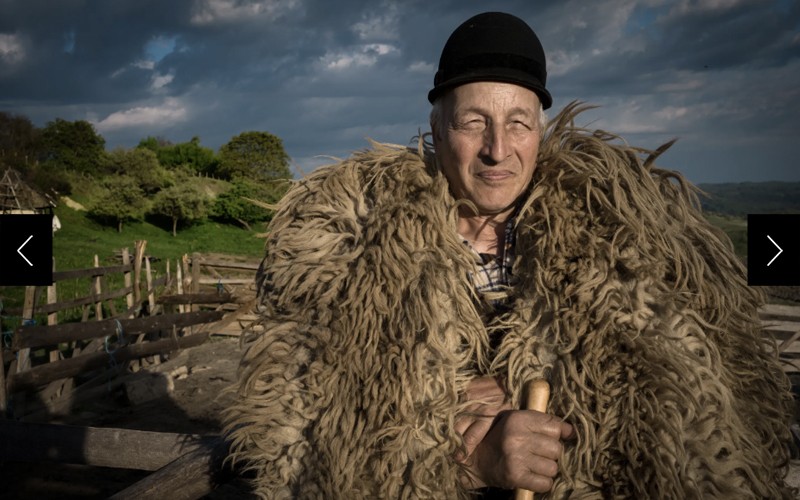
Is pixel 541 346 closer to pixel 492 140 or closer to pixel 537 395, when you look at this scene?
pixel 537 395

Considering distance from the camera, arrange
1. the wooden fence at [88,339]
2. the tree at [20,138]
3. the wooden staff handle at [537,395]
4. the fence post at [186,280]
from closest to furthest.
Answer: the wooden staff handle at [537,395], the wooden fence at [88,339], the fence post at [186,280], the tree at [20,138]

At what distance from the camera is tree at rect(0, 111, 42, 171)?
3809cm

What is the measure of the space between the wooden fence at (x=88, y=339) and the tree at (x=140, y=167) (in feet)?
107

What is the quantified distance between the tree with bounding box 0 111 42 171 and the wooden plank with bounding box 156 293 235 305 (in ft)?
117

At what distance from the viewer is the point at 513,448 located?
60.5 inches

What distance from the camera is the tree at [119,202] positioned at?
104 feet

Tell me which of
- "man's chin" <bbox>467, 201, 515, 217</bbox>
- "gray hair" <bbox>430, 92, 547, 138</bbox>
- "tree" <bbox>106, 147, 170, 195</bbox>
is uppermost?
"tree" <bbox>106, 147, 170, 195</bbox>

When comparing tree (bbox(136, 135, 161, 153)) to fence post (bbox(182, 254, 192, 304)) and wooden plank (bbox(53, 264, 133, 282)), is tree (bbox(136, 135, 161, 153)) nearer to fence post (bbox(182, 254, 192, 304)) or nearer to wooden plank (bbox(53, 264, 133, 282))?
fence post (bbox(182, 254, 192, 304))

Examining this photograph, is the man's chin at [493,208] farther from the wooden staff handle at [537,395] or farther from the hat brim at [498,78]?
the wooden staff handle at [537,395]

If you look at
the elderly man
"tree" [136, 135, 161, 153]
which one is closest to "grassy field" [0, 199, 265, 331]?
the elderly man

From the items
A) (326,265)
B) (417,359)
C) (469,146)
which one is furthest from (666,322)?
(326,265)

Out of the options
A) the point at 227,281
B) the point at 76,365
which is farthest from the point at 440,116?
the point at 227,281

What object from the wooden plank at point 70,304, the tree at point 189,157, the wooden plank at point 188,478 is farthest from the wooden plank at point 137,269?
the tree at point 189,157

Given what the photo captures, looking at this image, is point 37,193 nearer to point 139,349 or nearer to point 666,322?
point 139,349
